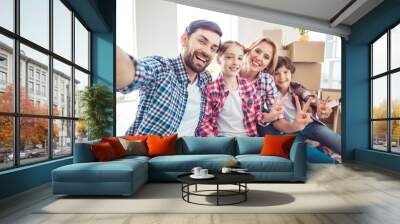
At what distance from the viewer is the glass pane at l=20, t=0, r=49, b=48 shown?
536cm

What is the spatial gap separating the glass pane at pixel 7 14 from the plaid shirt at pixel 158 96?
3.90 m

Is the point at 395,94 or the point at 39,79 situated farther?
the point at 395,94

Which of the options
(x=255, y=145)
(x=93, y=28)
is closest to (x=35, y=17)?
(x=93, y=28)

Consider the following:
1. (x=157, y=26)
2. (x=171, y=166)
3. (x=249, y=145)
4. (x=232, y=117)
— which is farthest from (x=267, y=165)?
(x=157, y=26)

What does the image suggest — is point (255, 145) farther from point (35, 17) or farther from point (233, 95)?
point (35, 17)

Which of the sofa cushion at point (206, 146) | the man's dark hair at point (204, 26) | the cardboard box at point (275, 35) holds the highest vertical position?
the man's dark hair at point (204, 26)

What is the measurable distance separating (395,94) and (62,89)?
21.9 feet

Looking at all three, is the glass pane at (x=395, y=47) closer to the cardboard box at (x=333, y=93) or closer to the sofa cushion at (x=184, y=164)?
the cardboard box at (x=333, y=93)

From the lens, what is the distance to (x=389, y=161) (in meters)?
7.80

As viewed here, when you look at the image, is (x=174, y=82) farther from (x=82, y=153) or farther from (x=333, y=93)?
(x=333, y=93)

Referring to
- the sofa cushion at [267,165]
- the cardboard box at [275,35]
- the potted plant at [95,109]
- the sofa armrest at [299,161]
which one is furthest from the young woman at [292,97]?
the potted plant at [95,109]

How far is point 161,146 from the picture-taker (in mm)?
6738

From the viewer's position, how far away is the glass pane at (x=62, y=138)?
21.1ft

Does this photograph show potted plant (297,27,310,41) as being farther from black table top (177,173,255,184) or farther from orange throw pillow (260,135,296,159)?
black table top (177,173,255,184)
